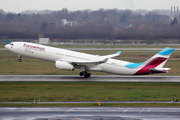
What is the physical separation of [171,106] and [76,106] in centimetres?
988

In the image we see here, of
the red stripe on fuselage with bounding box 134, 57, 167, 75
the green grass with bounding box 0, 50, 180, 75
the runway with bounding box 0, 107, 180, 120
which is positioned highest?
the red stripe on fuselage with bounding box 134, 57, 167, 75

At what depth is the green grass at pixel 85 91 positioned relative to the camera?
111 feet

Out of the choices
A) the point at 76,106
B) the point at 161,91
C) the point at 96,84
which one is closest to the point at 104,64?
the point at 96,84

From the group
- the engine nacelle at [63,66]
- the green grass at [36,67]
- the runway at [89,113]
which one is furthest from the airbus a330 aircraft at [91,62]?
the runway at [89,113]

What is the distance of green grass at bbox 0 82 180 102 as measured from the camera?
111 ft

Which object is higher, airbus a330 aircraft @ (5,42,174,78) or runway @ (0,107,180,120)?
airbus a330 aircraft @ (5,42,174,78)

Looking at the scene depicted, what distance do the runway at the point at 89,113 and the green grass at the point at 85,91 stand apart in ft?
16.5

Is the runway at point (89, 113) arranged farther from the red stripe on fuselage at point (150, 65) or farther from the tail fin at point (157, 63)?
the red stripe on fuselage at point (150, 65)

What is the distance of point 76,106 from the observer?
29.3m

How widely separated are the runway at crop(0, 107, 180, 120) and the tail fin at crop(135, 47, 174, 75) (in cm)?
1990

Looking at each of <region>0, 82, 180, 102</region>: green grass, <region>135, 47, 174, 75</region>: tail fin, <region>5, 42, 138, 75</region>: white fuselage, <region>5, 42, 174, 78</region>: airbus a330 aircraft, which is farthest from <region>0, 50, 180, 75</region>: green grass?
<region>0, 82, 180, 102</region>: green grass

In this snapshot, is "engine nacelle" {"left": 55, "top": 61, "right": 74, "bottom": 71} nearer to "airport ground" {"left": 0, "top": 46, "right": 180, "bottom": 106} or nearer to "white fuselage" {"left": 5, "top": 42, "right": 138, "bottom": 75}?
"white fuselage" {"left": 5, "top": 42, "right": 138, "bottom": 75}

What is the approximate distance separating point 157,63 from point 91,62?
36.8ft

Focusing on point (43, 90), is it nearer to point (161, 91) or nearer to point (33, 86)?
point (33, 86)
